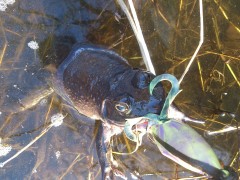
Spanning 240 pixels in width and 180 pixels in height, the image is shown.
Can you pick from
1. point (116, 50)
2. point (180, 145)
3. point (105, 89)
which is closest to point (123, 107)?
point (105, 89)

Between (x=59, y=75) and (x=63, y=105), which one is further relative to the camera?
(x=63, y=105)

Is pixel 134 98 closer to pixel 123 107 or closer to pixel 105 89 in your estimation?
pixel 123 107

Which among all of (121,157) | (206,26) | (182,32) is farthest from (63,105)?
(206,26)

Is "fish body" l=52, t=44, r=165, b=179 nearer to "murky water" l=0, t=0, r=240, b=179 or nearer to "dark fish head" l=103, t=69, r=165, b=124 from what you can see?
"dark fish head" l=103, t=69, r=165, b=124

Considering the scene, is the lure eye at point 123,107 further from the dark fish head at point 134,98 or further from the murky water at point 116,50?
the murky water at point 116,50

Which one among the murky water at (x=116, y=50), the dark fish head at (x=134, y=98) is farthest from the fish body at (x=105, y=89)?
the murky water at (x=116, y=50)

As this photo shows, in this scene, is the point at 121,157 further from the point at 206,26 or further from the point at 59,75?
the point at 206,26
